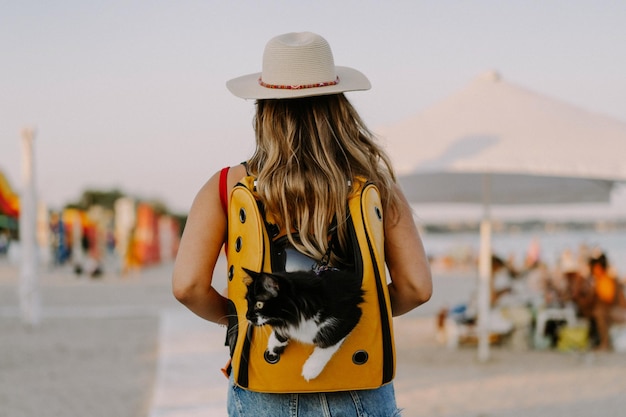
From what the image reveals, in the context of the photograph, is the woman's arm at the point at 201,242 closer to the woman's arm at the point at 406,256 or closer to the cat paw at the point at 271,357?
the cat paw at the point at 271,357

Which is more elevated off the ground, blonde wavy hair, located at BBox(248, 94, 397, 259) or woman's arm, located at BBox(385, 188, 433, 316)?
blonde wavy hair, located at BBox(248, 94, 397, 259)

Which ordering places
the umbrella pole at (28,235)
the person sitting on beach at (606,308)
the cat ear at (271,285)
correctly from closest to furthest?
the cat ear at (271,285), the person sitting on beach at (606,308), the umbrella pole at (28,235)

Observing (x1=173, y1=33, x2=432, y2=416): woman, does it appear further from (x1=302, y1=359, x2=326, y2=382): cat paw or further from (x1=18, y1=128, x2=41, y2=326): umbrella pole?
(x1=18, y1=128, x2=41, y2=326): umbrella pole

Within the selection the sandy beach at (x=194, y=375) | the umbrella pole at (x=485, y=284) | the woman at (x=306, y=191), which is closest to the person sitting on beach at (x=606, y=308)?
the sandy beach at (x=194, y=375)

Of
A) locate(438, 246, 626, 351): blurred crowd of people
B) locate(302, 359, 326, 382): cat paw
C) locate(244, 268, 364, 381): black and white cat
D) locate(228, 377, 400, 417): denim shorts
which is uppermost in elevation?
locate(244, 268, 364, 381): black and white cat

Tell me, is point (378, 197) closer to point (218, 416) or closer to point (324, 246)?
point (324, 246)

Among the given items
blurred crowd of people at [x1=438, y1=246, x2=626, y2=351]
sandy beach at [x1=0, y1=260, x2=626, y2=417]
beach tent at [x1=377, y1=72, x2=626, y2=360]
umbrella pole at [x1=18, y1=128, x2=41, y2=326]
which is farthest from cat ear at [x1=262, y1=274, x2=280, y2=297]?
umbrella pole at [x1=18, y1=128, x2=41, y2=326]

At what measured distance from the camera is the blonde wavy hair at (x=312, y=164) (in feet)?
5.50

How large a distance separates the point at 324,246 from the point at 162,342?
7.58 meters

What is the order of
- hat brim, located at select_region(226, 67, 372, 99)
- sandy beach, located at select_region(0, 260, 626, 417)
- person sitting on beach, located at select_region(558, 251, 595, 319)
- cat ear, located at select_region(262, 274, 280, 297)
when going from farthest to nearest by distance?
person sitting on beach, located at select_region(558, 251, 595, 319) → sandy beach, located at select_region(0, 260, 626, 417) → hat brim, located at select_region(226, 67, 372, 99) → cat ear, located at select_region(262, 274, 280, 297)

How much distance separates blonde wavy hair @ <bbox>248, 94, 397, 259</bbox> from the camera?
5.50 feet

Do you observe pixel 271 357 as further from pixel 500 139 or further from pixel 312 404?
pixel 500 139

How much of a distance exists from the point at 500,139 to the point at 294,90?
18.6 feet

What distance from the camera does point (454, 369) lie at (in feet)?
24.2
